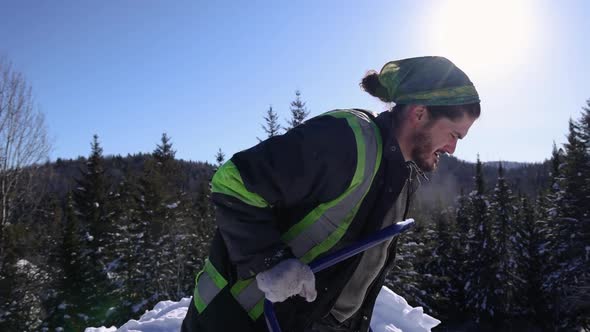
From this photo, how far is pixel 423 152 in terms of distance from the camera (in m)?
2.01

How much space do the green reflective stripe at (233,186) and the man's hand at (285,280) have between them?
0.82 feet

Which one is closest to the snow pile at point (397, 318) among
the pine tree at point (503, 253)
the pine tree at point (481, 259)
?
the pine tree at point (503, 253)

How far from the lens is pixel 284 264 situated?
162 cm

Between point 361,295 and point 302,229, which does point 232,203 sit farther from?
point 361,295

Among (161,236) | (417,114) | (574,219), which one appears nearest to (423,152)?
(417,114)

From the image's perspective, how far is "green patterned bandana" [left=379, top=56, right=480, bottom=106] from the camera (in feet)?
6.16

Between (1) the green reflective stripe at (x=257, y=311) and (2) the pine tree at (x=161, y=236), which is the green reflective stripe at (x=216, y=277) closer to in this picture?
(1) the green reflective stripe at (x=257, y=311)

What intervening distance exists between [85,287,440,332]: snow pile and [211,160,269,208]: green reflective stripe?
4112 mm

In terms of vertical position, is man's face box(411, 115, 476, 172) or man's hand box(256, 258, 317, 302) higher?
man's face box(411, 115, 476, 172)

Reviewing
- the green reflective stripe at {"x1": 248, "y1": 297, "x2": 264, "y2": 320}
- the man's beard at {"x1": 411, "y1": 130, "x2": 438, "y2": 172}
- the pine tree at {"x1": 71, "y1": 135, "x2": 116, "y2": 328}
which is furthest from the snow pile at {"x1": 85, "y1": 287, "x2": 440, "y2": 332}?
the pine tree at {"x1": 71, "y1": 135, "x2": 116, "y2": 328}

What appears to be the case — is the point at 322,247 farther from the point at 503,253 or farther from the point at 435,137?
the point at 503,253

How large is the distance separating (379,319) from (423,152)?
439cm

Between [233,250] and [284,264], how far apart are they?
8.2 inches

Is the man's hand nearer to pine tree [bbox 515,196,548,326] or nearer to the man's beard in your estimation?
the man's beard
